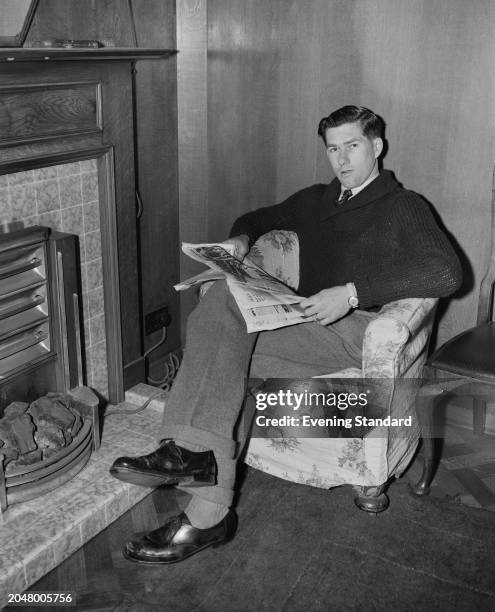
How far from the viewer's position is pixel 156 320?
2.82 metres

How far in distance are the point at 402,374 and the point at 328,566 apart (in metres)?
0.54

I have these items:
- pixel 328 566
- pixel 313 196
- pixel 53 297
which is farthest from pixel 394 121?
pixel 328 566

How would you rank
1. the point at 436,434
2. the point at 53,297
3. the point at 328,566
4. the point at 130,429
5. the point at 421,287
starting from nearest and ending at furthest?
the point at 328,566 < the point at 421,287 < the point at 53,297 < the point at 130,429 < the point at 436,434

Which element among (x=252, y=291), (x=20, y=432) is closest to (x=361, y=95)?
(x=252, y=291)

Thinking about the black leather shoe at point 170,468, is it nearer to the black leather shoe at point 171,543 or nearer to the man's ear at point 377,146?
the black leather shoe at point 171,543

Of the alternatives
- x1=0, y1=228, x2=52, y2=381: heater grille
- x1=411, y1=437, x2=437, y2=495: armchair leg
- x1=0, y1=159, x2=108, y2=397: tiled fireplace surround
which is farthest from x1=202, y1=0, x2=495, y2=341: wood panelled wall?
x1=0, y1=228, x2=52, y2=381: heater grille

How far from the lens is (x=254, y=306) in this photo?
1875 millimetres

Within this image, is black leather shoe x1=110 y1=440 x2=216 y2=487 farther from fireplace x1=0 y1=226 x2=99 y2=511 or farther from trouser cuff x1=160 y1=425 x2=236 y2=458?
fireplace x1=0 y1=226 x2=99 y2=511

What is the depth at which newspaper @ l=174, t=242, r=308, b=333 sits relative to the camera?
74.3 inches

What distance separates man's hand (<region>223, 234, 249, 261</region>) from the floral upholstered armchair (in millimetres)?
479

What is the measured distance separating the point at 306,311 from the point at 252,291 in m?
0.17

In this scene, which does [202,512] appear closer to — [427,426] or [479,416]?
[427,426]

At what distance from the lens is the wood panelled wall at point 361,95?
227 cm

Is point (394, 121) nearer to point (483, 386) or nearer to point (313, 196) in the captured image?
point (313, 196)
